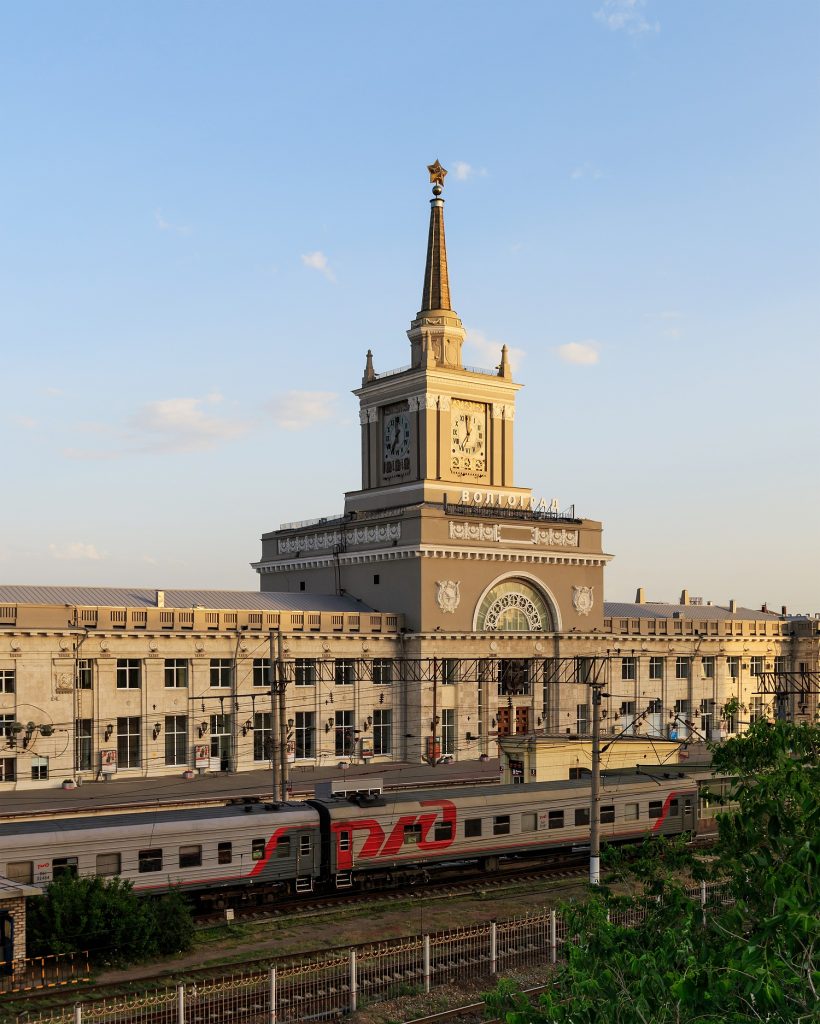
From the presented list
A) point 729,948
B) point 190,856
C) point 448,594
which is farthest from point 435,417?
point 729,948

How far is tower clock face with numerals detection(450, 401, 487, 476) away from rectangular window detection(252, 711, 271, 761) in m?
24.5

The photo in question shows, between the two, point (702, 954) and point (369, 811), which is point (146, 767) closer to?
point (369, 811)

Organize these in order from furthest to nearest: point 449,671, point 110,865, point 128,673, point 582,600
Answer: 1. point 582,600
2. point 449,671
3. point 128,673
4. point 110,865

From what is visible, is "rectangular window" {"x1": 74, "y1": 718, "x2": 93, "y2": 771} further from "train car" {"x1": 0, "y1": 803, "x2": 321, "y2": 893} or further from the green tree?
the green tree

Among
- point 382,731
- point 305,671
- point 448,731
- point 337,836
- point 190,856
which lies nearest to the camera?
point 190,856

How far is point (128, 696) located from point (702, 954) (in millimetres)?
52035

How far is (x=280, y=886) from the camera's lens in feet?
121

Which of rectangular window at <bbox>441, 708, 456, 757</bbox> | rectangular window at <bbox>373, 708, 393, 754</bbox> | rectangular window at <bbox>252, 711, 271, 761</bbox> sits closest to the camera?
rectangular window at <bbox>252, 711, 271, 761</bbox>

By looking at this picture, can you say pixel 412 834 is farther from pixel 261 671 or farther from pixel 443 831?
pixel 261 671

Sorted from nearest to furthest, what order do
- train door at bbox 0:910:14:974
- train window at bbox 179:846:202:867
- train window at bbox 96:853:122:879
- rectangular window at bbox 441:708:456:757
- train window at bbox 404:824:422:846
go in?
train door at bbox 0:910:14:974 → train window at bbox 96:853:122:879 → train window at bbox 179:846:202:867 → train window at bbox 404:824:422:846 → rectangular window at bbox 441:708:456:757

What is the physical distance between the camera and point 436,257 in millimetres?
86500

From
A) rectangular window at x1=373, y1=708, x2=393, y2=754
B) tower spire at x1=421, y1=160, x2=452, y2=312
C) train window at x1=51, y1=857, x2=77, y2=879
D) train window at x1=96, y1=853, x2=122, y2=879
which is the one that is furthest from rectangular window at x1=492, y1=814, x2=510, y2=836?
tower spire at x1=421, y1=160, x2=452, y2=312

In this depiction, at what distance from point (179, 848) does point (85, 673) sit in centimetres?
2918

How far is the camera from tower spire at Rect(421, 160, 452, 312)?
86.1 metres
